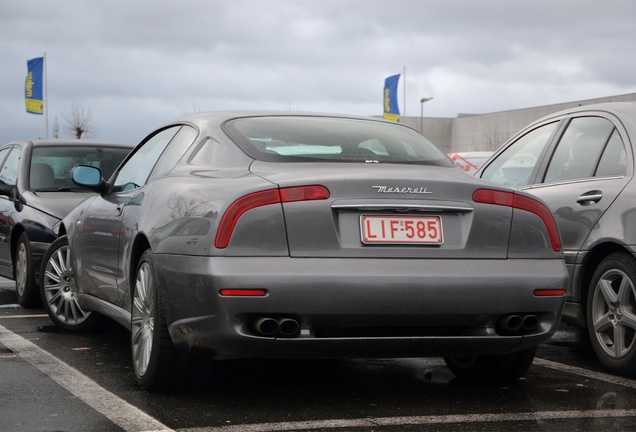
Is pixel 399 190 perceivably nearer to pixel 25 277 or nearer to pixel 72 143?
pixel 25 277

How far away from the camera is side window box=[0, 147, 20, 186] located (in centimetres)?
962

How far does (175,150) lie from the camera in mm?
5512

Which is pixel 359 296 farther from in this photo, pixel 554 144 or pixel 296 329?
pixel 554 144

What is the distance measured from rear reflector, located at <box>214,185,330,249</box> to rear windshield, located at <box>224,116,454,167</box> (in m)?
0.45

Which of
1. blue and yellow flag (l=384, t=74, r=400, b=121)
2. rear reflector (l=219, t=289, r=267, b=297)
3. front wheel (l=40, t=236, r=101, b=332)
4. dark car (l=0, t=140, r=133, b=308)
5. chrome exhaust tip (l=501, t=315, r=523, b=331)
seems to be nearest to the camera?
rear reflector (l=219, t=289, r=267, b=297)

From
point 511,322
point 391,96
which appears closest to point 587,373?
point 511,322

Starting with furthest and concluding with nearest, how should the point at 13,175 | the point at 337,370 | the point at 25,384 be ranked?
1. the point at 13,175
2. the point at 337,370
3. the point at 25,384

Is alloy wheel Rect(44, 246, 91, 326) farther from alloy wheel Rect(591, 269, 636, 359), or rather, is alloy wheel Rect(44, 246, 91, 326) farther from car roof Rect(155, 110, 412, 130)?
alloy wheel Rect(591, 269, 636, 359)

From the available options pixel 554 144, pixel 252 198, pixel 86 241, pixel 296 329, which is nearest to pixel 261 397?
pixel 296 329

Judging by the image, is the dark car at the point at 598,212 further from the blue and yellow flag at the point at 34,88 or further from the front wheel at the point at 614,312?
the blue and yellow flag at the point at 34,88

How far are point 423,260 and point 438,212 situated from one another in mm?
249

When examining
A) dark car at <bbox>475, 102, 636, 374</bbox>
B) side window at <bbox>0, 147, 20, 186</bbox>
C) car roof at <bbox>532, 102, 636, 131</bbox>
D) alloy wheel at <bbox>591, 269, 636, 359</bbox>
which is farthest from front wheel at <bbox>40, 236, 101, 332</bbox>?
car roof at <bbox>532, 102, 636, 131</bbox>

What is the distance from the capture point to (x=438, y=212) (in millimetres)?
4465

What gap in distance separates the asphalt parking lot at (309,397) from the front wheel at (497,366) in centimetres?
7
